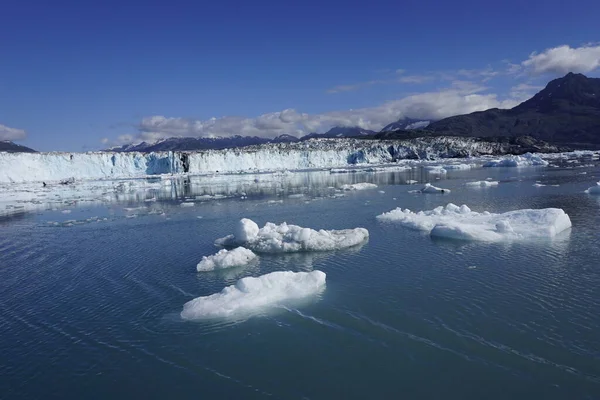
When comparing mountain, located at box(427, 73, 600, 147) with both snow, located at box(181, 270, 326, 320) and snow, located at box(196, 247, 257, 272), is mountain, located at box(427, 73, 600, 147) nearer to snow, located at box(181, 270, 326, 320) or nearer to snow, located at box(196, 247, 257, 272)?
snow, located at box(196, 247, 257, 272)

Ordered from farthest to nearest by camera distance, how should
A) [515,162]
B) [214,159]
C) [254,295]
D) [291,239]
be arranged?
[214,159], [515,162], [291,239], [254,295]

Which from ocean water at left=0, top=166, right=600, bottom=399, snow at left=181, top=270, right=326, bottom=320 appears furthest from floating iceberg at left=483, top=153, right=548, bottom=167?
snow at left=181, top=270, right=326, bottom=320

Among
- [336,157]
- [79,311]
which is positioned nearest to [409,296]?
[79,311]

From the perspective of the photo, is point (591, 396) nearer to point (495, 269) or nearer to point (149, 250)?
point (495, 269)

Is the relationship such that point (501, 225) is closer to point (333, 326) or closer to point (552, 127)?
point (333, 326)

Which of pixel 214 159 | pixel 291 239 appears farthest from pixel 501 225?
pixel 214 159

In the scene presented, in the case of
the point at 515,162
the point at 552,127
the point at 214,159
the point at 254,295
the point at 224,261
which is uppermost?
the point at 552,127
